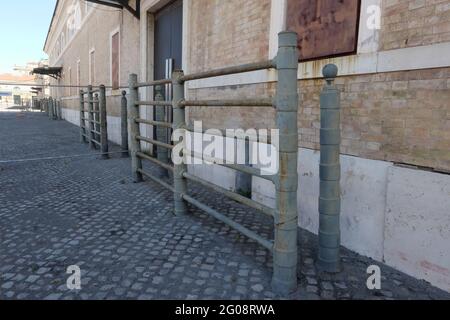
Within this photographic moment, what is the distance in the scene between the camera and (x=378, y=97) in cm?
242

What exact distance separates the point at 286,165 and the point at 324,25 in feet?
5.18

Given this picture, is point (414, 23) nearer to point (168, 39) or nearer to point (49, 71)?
point (168, 39)

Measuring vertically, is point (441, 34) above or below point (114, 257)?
above

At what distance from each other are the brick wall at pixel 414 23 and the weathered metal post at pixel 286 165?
0.88 meters

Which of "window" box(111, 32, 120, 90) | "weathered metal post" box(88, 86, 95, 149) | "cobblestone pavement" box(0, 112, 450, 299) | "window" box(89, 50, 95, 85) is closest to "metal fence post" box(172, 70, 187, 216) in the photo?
"cobblestone pavement" box(0, 112, 450, 299)

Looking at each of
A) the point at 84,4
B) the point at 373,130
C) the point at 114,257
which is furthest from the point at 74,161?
the point at 84,4

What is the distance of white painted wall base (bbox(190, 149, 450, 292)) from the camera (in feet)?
6.77

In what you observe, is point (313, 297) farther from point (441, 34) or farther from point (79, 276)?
point (441, 34)

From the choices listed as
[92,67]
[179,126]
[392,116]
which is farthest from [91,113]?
[392,116]

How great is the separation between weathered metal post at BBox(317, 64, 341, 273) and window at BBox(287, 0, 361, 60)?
66cm

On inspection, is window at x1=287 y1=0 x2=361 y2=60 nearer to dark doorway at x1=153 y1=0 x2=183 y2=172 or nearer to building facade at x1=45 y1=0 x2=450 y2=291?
building facade at x1=45 y1=0 x2=450 y2=291

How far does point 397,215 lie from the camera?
2.29 m
